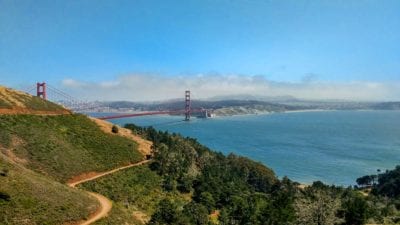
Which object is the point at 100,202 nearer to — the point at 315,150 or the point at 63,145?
the point at 63,145

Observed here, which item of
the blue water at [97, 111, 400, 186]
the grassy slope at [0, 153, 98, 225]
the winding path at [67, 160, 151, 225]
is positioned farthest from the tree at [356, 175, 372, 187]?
the grassy slope at [0, 153, 98, 225]

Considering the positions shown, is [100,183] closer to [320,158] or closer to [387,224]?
[387,224]

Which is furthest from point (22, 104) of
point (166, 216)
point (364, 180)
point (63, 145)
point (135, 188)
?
point (364, 180)

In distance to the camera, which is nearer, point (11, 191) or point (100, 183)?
point (11, 191)

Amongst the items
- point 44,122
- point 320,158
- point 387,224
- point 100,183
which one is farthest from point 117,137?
point 320,158

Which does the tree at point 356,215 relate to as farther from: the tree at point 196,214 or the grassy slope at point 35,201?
the grassy slope at point 35,201

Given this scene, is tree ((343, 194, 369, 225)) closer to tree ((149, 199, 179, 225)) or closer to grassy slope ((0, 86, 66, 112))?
tree ((149, 199, 179, 225))
